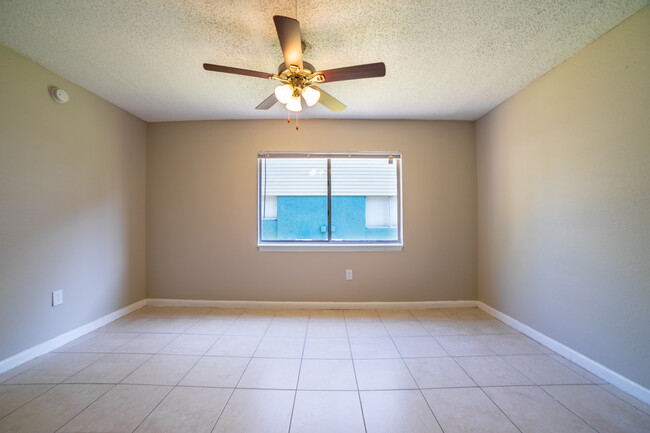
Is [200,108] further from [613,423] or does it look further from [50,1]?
[613,423]

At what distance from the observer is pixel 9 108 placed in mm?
1899

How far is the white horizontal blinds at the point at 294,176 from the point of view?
10.7 feet

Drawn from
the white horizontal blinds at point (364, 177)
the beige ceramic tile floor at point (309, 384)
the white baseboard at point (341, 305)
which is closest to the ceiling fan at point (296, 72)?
the white horizontal blinds at point (364, 177)

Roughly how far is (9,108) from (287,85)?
213cm

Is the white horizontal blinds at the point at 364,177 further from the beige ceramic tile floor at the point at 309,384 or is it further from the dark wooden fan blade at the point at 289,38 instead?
the dark wooden fan blade at the point at 289,38

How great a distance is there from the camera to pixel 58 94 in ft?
7.14

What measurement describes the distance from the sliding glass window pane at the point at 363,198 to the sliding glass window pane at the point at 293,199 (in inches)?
7.2

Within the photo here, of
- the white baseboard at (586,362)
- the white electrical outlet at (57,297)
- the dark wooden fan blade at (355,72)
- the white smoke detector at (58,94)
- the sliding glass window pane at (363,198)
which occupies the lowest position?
the white baseboard at (586,362)

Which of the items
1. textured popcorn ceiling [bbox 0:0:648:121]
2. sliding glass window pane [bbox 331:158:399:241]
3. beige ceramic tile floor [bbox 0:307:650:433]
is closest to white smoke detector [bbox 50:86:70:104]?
Answer: textured popcorn ceiling [bbox 0:0:648:121]

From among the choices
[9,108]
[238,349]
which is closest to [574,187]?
[238,349]

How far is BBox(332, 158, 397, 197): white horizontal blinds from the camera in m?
3.29

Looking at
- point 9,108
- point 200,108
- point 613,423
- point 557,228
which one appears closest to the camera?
point 613,423

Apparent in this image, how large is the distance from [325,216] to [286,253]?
2.25ft

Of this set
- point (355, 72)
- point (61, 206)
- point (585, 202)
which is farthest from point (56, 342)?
point (585, 202)
